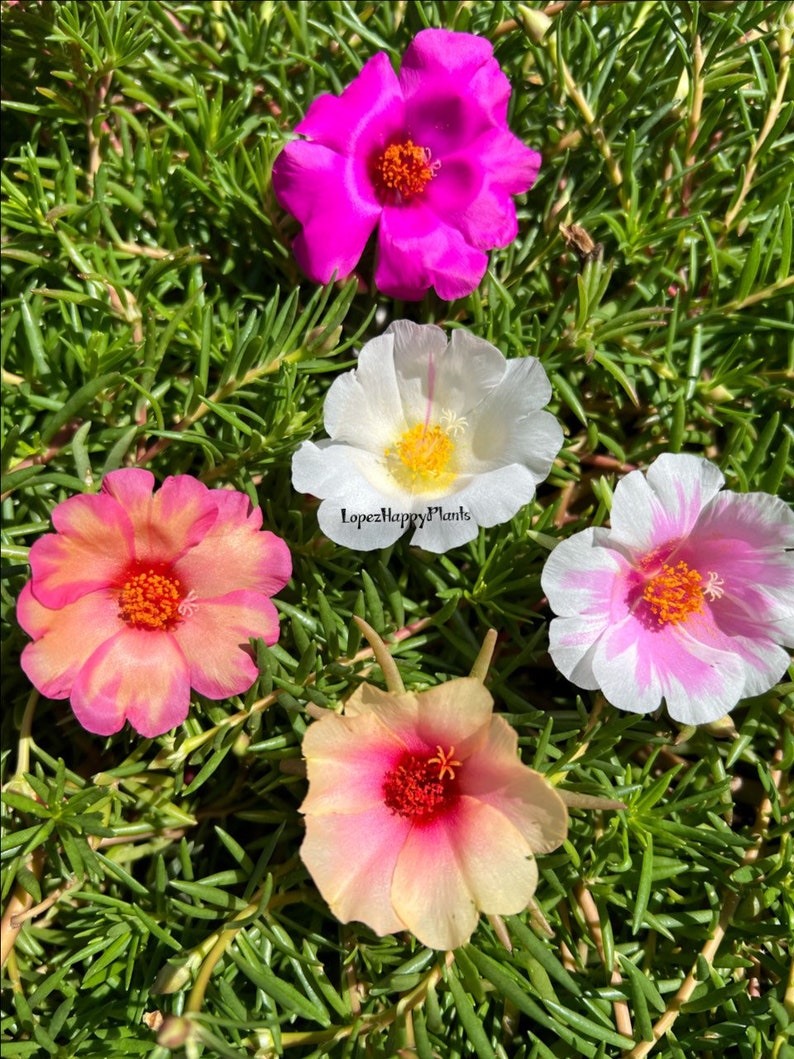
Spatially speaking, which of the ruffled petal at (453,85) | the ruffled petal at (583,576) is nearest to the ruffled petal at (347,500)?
the ruffled petal at (583,576)

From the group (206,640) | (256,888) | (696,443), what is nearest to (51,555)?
(206,640)

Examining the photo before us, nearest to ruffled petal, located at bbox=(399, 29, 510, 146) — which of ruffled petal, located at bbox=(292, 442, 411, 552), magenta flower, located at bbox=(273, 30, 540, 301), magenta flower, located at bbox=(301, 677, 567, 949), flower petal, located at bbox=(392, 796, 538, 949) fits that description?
magenta flower, located at bbox=(273, 30, 540, 301)

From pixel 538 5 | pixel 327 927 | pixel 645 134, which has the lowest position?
pixel 327 927

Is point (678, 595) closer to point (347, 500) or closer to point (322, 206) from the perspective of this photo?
point (347, 500)

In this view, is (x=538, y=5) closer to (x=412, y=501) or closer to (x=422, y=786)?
(x=412, y=501)

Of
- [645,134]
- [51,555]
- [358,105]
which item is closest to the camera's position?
[51,555]

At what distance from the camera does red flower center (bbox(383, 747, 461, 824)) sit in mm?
1218

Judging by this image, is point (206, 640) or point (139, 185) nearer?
point (206, 640)

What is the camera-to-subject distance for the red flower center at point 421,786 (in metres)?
1.22

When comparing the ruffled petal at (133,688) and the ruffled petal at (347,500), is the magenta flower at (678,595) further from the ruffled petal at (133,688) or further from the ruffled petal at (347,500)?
the ruffled petal at (133,688)

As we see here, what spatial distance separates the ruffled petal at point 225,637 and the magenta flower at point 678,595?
42 centimetres

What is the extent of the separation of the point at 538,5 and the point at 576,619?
1162 mm

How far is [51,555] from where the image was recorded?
119 centimetres

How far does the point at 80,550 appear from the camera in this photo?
124cm
